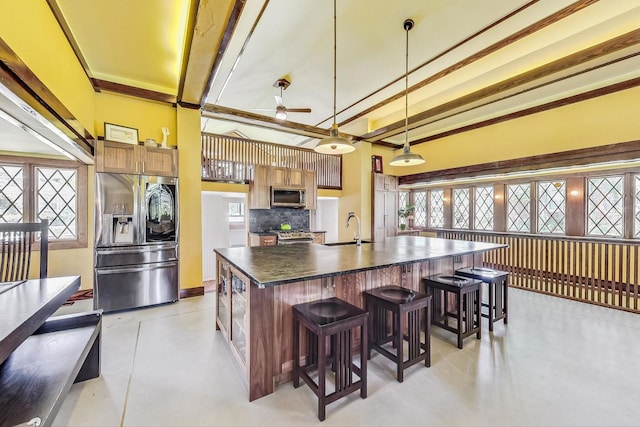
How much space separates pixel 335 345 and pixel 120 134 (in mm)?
4150

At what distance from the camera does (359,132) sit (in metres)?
6.45

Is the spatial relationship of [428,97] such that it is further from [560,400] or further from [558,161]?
[560,400]

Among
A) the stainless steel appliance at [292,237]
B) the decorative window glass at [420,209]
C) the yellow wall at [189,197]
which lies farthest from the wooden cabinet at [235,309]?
the decorative window glass at [420,209]

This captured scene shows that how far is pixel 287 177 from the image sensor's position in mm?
5824

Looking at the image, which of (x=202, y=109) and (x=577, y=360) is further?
(x=202, y=109)

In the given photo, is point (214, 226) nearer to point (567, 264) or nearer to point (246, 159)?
point (246, 159)

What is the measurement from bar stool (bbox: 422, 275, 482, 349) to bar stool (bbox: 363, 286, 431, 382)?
0.50 m

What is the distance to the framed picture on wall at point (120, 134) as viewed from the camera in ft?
12.3

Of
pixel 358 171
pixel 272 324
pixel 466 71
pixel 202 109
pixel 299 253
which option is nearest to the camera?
Result: pixel 272 324

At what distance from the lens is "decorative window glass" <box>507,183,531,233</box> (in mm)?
5977

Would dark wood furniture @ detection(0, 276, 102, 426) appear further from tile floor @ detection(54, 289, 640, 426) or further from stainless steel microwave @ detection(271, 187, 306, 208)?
stainless steel microwave @ detection(271, 187, 306, 208)

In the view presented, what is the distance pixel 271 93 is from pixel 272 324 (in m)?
4.08

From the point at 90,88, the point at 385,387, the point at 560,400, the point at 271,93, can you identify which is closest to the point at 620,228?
the point at 560,400

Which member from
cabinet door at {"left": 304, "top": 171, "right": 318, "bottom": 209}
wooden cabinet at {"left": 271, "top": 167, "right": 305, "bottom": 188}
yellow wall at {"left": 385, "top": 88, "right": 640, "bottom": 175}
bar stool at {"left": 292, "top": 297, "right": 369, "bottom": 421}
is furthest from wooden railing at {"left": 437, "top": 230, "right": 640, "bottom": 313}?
bar stool at {"left": 292, "top": 297, "right": 369, "bottom": 421}
